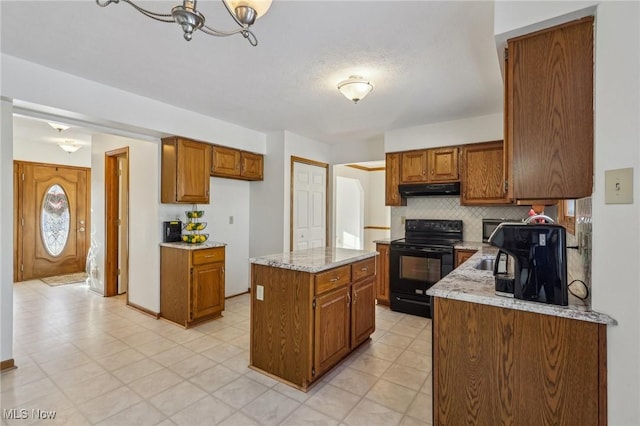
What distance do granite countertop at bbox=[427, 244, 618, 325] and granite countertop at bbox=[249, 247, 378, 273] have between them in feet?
2.90

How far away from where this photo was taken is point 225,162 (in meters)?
4.18

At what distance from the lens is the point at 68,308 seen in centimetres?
412

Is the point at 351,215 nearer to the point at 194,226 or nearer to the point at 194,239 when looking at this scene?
the point at 194,226

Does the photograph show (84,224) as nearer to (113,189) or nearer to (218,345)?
(113,189)

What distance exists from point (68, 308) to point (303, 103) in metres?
4.09

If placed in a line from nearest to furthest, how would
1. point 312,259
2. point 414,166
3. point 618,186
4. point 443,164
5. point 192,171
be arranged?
point 618,186, point 312,259, point 192,171, point 443,164, point 414,166

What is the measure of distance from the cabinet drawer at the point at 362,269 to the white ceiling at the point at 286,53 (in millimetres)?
1672

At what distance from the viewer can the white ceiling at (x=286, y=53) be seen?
6.02 ft

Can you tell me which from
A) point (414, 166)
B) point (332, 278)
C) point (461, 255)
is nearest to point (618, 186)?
point (332, 278)

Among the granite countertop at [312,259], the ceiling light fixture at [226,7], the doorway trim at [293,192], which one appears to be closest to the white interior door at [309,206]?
the doorway trim at [293,192]

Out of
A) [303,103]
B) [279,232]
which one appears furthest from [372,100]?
[279,232]

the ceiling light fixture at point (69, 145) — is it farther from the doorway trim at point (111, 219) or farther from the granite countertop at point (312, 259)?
the granite countertop at point (312, 259)

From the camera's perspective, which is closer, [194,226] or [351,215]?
[194,226]

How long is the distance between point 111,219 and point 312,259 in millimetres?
3708
